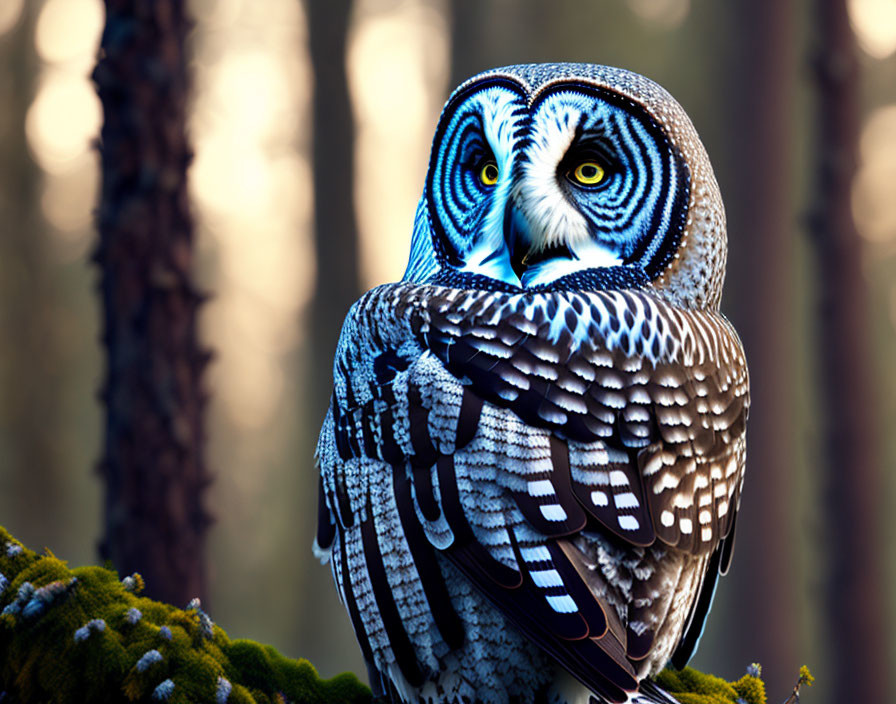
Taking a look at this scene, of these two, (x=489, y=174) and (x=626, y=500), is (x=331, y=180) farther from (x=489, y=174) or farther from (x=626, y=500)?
(x=626, y=500)

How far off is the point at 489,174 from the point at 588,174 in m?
0.32

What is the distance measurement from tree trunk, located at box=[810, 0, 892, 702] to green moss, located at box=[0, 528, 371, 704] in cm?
579

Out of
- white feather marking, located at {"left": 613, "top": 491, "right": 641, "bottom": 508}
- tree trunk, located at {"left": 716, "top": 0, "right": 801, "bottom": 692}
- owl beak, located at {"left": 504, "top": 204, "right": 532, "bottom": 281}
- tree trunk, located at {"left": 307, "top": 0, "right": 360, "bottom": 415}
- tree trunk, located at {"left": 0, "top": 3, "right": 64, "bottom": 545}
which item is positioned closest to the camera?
white feather marking, located at {"left": 613, "top": 491, "right": 641, "bottom": 508}

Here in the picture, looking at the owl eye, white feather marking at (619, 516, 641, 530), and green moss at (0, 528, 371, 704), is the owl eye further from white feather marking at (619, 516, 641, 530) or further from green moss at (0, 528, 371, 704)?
green moss at (0, 528, 371, 704)

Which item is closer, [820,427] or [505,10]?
[820,427]

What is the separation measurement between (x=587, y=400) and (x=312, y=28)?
7.75m

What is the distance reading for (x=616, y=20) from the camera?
9875 millimetres

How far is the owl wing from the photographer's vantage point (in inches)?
78.9

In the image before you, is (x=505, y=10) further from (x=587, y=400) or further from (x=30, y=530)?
(x=30, y=530)

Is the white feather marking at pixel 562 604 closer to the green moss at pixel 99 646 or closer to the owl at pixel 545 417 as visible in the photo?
the owl at pixel 545 417

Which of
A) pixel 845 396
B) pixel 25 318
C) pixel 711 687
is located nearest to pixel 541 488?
pixel 711 687

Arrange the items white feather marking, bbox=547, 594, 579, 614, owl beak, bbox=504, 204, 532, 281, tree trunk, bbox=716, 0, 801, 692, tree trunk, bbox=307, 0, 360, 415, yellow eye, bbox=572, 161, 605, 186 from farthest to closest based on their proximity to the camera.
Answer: tree trunk, bbox=307, 0, 360, 415, tree trunk, bbox=716, 0, 801, 692, yellow eye, bbox=572, 161, 605, 186, owl beak, bbox=504, 204, 532, 281, white feather marking, bbox=547, 594, 579, 614

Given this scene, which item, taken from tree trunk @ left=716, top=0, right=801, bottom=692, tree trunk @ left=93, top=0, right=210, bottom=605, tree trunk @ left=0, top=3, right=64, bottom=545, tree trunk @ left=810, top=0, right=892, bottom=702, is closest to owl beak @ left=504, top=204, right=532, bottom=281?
tree trunk @ left=93, top=0, right=210, bottom=605

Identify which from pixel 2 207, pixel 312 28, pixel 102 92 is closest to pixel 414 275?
pixel 102 92
